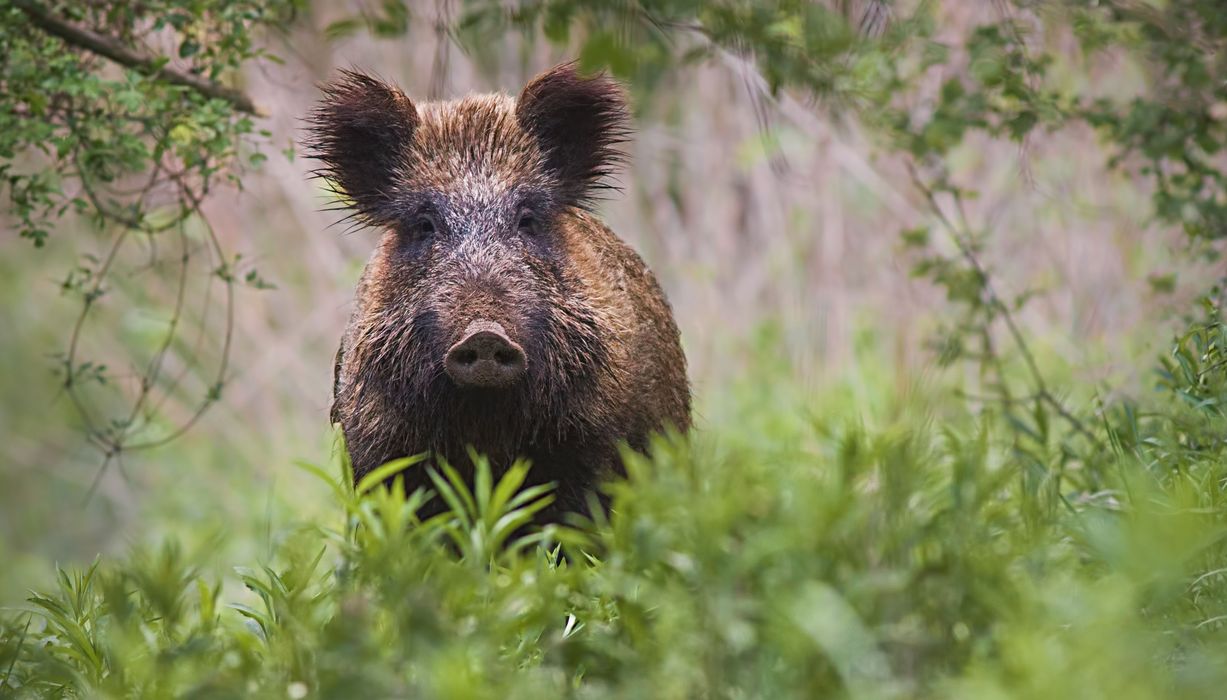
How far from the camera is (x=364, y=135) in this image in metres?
5.62

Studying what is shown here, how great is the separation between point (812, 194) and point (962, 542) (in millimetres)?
7626

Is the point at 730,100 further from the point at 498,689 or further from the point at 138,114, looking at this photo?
the point at 498,689

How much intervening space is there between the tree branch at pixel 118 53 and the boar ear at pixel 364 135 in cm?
39

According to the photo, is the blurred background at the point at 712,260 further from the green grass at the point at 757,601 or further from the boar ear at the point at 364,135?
the green grass at the point at 757,601

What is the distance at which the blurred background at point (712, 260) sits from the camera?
28.1 ft

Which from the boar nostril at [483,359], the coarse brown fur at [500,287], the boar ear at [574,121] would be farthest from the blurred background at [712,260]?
the boar nostril at [483,359]

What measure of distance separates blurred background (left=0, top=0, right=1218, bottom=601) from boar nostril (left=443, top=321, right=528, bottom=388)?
2.50 m

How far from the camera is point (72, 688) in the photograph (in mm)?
3375

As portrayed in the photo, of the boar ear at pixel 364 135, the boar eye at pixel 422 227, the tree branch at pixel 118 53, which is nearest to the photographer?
the tree branch at pixel 118 53

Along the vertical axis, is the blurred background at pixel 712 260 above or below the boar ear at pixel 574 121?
below

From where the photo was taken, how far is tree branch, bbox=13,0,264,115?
526 centimetres

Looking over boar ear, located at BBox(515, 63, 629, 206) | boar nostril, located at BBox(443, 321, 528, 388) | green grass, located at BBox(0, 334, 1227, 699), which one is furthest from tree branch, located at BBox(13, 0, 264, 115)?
green grass, located at BBox(0, 334, 1227, 699)

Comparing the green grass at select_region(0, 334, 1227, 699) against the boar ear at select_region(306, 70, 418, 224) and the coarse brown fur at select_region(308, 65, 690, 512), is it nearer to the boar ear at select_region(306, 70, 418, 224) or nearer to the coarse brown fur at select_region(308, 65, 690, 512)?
the coarse brown fur at select_region(308, 65, 690, 512)

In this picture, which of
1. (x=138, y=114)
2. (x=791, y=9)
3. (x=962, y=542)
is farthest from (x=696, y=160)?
(x=962, y=542)
